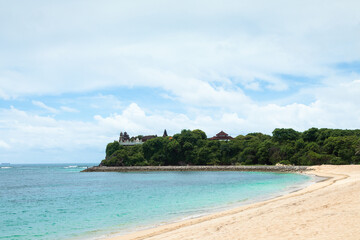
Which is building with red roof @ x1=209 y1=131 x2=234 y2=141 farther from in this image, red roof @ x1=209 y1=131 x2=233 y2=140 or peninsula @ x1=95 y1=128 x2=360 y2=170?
peninsula @ x1=95 y1=128 x2=360 y2=170

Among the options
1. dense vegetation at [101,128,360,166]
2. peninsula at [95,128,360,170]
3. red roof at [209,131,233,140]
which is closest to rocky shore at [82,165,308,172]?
peninsula at [95,128,360,170]

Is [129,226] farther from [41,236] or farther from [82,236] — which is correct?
[41,236]

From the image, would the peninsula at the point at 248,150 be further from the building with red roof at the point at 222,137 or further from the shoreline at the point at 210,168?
the shoreline at the point at 210,168

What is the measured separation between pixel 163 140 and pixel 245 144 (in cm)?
3699

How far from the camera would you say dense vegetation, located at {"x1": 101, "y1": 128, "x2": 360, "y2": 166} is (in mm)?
83875

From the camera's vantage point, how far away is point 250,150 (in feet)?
358

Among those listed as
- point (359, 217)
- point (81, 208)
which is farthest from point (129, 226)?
point (359, 217)

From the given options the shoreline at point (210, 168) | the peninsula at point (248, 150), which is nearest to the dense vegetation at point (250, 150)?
the peninsula at point (248, 150)

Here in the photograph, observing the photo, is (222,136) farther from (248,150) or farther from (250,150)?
(250,150)

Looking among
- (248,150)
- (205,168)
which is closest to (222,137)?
(248,150)

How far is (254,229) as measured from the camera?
458 inches

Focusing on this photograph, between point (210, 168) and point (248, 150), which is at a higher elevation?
point (248, 150)

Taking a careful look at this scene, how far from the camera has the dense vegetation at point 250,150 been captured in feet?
275

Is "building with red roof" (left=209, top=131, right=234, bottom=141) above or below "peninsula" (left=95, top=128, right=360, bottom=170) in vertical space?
above
